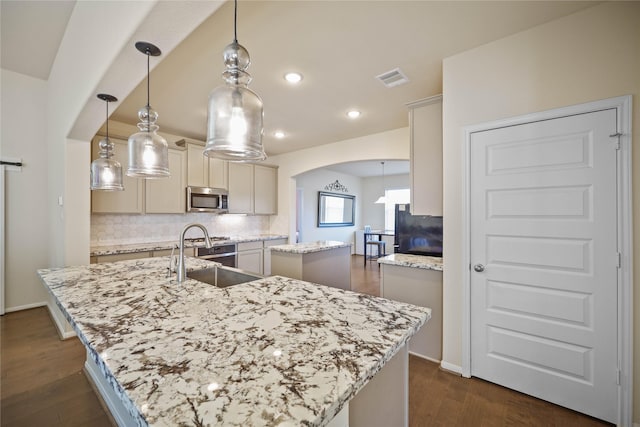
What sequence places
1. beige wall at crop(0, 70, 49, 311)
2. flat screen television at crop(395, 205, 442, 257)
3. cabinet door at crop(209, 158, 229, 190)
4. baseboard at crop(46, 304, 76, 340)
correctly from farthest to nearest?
cabinet door at crop(209, 158, 229, 190)
beige wall at crop(0, 70, 49, 311)
flat screen television at crop(395, 205, 442, 257)
baseboard at crop(46, 304, 76, 340)

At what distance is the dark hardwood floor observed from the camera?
168 cm

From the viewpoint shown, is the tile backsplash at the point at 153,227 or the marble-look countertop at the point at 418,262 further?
the tile backsplash at the point at 153,227

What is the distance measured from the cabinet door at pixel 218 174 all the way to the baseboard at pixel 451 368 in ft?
13.3

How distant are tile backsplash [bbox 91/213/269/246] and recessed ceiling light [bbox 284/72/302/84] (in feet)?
10.0

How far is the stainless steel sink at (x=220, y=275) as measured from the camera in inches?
84.0

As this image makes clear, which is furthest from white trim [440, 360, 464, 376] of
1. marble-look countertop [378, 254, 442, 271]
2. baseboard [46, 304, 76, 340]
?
baseboard [46, 304, 76, 340]

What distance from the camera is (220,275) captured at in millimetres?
2287

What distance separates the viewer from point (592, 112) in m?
1.69

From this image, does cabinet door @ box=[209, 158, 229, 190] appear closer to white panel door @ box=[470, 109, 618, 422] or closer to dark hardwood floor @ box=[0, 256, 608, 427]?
dark hardwood floor @ box=[0, 256, 608, 427]

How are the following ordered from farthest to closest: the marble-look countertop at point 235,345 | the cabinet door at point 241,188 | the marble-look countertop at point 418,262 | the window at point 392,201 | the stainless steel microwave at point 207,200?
the window at point 392,201 < the cabinet door at point 241,188 < the stainless steel microwave at point 207,200 < the marble-look countertop at point 418,262 < the marble-look countertop at point 235,345

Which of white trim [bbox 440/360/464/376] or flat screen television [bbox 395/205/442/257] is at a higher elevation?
flat screen television [bbox 395/205/442/257]

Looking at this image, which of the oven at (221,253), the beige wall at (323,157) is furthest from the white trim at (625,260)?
the oven at (221,253)

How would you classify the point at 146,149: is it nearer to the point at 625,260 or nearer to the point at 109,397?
the point at 109,397

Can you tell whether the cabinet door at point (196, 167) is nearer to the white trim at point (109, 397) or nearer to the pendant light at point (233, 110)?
the white trim at point (109, 397)
